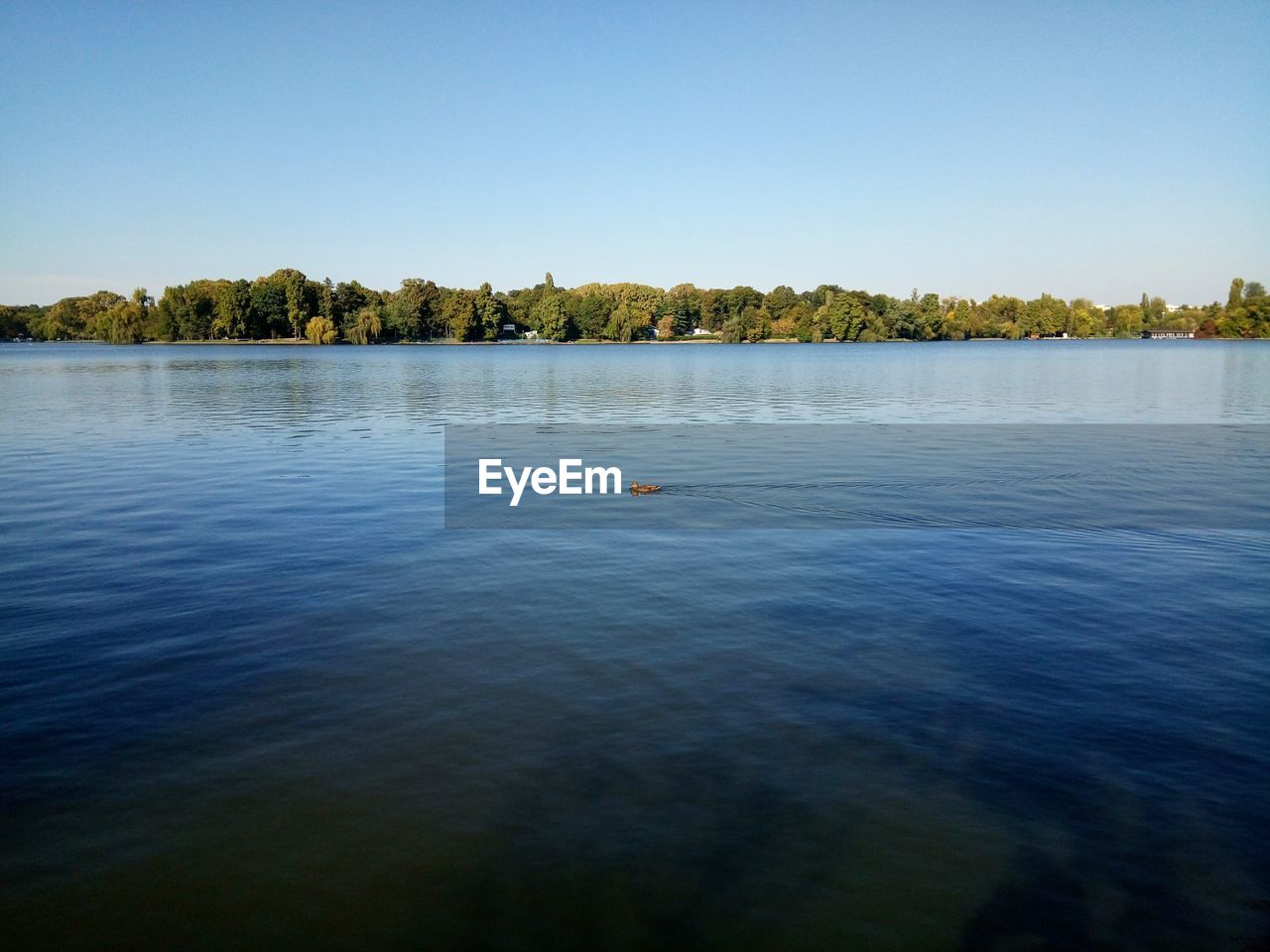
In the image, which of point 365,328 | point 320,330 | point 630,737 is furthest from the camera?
point 365,328

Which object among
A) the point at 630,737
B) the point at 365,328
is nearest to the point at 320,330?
the point at 365,328

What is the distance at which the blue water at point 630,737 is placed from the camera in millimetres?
6527

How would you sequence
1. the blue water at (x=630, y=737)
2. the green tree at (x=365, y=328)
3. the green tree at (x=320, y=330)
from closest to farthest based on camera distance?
the blue water at (x=630, y=737)
the green tree at (x=320, y=330)
the green tree at (x=365, y=328)

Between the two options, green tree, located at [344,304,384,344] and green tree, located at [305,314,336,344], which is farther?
green tree, located at [344,304,384,344]

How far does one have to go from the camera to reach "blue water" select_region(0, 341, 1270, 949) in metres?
6.53

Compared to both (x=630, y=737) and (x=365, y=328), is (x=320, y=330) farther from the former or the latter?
(x=630, y=737)

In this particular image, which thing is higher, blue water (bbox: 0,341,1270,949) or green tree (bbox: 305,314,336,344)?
green tree (bbox: 305,314,336,344)

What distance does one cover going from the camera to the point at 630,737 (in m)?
8.92

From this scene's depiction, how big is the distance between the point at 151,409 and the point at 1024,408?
1729 inches

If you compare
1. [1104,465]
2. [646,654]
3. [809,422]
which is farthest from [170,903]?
[809,422]

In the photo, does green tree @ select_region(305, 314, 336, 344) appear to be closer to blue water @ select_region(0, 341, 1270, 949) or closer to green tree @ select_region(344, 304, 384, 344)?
green tree @ select_region(344, 304, 384, 344)

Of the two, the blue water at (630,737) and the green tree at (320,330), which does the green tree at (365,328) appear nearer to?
the green tree at (320,330)

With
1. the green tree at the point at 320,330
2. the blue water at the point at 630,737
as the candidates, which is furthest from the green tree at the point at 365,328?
the blue water at the point at 630,737

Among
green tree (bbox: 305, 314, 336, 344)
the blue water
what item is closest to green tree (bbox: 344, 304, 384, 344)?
green tree (bbox: 305, 314, 336, 344)
